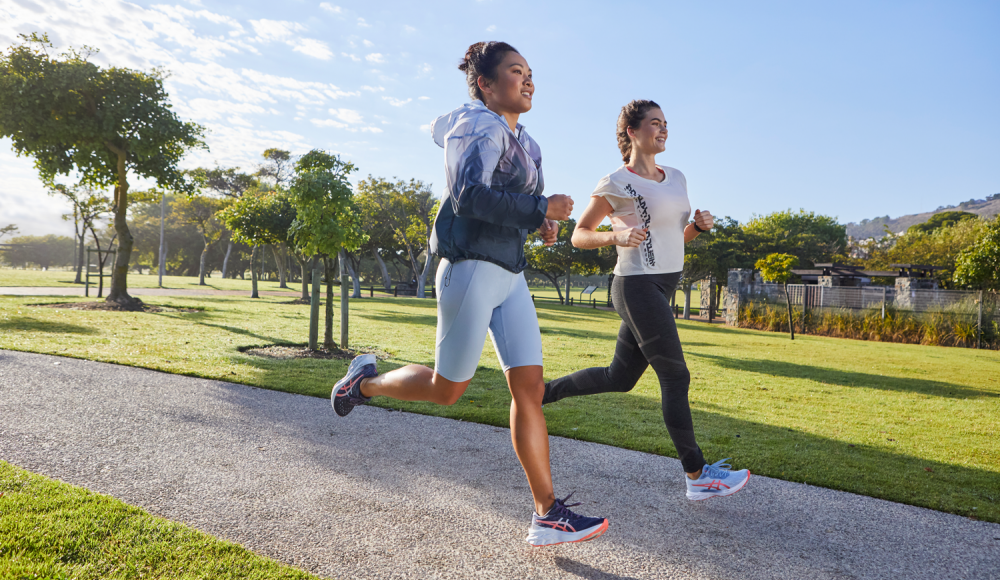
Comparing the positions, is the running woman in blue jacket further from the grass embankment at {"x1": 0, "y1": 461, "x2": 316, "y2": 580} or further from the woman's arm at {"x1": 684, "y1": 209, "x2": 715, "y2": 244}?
the woman's arm at {"x1": 684, "y1": 209, "x2": 715, "y2": 244}

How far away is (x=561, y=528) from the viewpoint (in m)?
2.28

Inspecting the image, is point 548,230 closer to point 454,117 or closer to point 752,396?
point 454,117

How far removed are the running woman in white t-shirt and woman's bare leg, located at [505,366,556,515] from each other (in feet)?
2.63

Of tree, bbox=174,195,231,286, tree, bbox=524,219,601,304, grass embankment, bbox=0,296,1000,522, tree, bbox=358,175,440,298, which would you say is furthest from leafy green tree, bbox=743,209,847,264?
tree, bbox=174,195,231,286

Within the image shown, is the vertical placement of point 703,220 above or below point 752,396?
above

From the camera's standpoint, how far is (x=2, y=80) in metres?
12.7

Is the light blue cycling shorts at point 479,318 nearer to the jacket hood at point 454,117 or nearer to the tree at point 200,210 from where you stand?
the jacket hood at point 454,117

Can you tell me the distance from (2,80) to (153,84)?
289 cm

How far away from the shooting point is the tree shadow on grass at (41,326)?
9391 millimetres

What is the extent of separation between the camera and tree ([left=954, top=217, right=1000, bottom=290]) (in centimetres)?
1833

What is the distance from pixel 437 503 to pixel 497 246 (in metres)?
1.33

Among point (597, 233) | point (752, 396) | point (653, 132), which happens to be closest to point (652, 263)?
point (597, 233)

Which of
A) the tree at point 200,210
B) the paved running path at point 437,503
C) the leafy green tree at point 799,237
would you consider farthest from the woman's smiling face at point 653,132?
the tree at point 200,210

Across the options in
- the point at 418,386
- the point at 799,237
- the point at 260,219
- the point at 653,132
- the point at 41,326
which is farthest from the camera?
the point at 799,237
